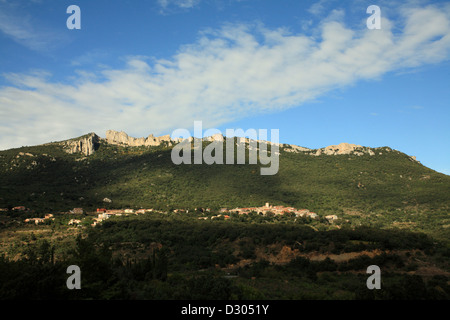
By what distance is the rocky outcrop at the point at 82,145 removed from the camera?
306 ft

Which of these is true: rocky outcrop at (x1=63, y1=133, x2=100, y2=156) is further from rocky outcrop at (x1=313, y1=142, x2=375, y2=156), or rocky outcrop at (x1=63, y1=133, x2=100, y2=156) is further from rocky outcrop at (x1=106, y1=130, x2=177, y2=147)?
rocky outcrop at (x1=313, y1=142, x2=375, y2=156)

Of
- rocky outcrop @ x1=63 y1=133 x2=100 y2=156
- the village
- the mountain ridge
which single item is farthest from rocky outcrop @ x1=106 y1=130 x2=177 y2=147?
the village

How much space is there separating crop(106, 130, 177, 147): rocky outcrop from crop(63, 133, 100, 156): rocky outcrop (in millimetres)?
10219

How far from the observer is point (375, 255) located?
83.9 feet

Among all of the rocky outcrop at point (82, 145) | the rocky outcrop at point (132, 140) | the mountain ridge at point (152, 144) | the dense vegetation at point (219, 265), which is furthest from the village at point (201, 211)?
the rocky outcrop at point (132, 140)

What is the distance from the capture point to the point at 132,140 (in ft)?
362

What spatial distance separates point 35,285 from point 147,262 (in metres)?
9.76

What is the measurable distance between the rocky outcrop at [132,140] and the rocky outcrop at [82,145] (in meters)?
10.2

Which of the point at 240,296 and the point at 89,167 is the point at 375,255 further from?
the point at 89,167

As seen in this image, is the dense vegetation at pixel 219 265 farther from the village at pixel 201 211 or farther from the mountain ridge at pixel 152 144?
the mountain ridge at pixel 152 144

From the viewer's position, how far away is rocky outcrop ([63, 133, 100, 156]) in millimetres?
93312

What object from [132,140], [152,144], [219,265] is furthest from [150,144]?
[219,265]

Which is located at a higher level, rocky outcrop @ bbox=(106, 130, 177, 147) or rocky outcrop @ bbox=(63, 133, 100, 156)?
rocky outcrop @ bbox=(106, 130, 177, 147)

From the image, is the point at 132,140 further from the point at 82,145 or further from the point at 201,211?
the point at 201,211
